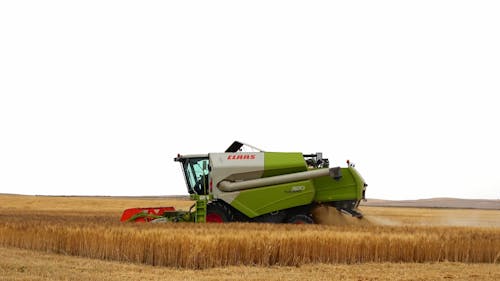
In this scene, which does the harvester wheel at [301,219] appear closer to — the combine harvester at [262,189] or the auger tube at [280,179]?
the combine harvester at [262,189]

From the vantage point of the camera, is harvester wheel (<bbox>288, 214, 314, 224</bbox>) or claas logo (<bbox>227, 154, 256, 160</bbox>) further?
claas logo (<bbox>227, 154, 256, 160</bbox>)

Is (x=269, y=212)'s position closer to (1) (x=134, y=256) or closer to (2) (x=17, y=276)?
(1) (x=134, y=256)

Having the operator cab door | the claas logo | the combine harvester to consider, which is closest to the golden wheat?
the combine harvester

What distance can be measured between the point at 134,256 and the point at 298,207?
→ 7.95 metres

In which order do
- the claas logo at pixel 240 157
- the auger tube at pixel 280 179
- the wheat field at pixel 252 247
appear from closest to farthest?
the wheat field at pixel 252 247, the auger tube at pixel 280 179, the claas logo at pixel 240 157

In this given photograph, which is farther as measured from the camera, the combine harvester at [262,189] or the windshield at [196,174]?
the windshield at [196,174]

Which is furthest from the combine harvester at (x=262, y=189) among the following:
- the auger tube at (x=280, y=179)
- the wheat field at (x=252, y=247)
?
the wheat field at (x=252, y=247)

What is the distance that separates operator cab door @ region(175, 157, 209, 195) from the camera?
1891 centimetres

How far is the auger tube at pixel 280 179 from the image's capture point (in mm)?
18388

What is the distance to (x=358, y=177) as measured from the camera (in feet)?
61.2

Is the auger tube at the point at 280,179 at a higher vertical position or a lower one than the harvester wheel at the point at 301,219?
higher

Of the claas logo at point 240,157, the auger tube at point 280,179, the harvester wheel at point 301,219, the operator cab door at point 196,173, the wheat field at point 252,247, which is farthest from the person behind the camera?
the operator cab door at point 196,173

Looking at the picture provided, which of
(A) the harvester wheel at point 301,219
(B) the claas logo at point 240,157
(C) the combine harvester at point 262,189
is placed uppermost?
(B) the claas logo at point 240,157

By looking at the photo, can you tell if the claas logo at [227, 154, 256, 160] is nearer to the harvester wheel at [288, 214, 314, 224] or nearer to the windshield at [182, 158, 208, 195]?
the windshield at [182, 158, 208, 195]
